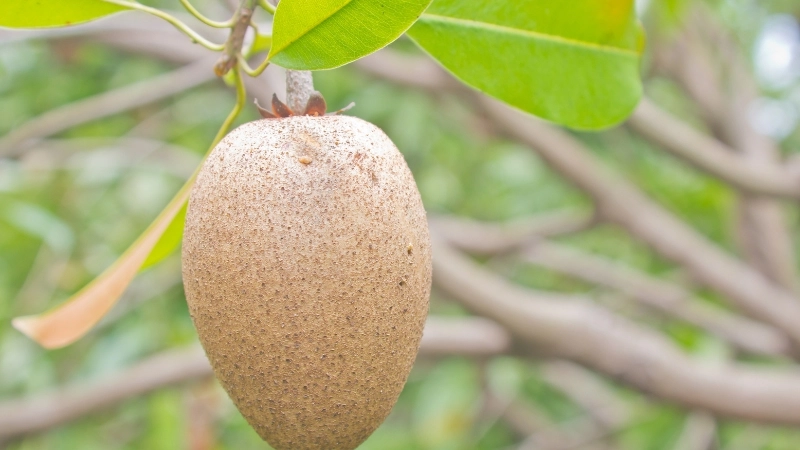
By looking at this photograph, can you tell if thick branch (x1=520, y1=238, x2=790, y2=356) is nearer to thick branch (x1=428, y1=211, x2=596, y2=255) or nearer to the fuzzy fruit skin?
thick branch (x1=428, y1=211, x2=596, y2=255)

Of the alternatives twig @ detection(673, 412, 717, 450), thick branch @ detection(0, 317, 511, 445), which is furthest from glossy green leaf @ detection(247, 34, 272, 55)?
twig @ detection(673, 412, 717, 450)

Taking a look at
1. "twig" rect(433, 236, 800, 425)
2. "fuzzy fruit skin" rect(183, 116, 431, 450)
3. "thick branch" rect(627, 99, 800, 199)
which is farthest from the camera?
"thick branch" rect(627, 99, 800, 199)

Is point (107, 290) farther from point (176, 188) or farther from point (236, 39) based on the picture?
point (176, 188)

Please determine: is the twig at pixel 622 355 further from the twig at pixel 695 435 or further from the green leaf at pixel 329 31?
the green leaf at pixel 329 31

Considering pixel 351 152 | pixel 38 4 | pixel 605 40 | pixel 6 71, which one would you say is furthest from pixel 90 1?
pixel 6 71

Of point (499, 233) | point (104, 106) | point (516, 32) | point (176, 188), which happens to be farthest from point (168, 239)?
point (176, 188)

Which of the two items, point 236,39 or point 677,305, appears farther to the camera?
point 677,305
